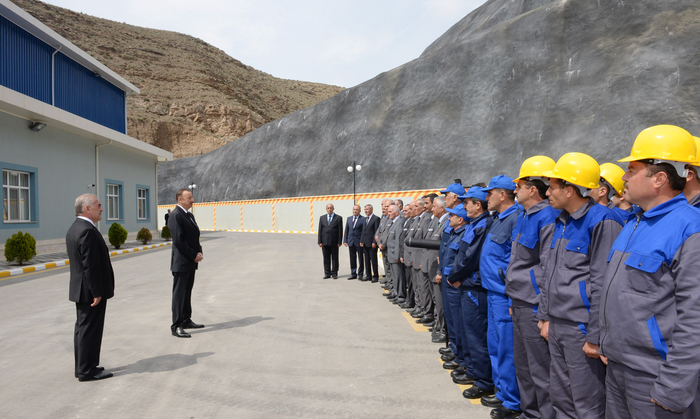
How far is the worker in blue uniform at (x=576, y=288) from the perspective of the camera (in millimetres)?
2943

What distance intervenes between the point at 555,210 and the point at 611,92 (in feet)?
96.2

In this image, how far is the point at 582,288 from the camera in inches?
118

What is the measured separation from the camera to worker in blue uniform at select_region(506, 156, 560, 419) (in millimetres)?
3490

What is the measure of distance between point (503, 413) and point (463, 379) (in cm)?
83

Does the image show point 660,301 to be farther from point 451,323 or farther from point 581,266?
point 451,323

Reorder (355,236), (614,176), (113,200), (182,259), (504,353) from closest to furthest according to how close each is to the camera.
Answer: (504,353)
(614,176)
(182,259)
(355,236)
(113,200)

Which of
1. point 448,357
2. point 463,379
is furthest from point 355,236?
point 463,379

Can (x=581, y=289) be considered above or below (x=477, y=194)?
below

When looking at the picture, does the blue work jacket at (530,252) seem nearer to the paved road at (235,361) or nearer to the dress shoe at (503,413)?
the dress shoe at (503,413)

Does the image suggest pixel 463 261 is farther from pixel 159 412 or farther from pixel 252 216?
pixel 252 216

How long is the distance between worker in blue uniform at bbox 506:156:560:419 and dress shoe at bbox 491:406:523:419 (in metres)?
0.19

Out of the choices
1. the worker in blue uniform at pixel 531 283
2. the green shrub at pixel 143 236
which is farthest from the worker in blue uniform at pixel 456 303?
the green shrub at pixel 143 236

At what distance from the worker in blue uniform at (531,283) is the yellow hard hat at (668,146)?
112 centimetres

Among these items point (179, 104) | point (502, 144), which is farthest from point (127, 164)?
point (179, 104)
